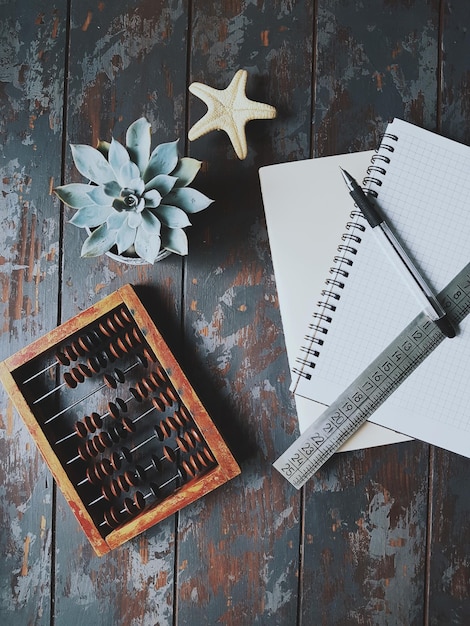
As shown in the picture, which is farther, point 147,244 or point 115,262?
point 115,262

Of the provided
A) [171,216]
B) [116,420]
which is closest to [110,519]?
[116,420]

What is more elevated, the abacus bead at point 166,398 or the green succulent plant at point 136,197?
the green succulent plant at point 136,197

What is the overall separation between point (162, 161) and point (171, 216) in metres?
0.06

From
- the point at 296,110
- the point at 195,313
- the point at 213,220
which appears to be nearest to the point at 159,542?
the point at 195,313

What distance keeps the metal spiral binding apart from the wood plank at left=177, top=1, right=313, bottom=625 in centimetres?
5

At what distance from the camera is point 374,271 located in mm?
795

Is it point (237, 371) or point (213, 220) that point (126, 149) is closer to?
point (213, 220)

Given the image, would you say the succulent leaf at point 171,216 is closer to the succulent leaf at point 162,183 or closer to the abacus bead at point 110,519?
the succulent leaf at point 162,183

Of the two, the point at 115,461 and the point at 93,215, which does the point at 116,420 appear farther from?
the point at 93,215

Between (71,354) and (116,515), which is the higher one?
(71,354)

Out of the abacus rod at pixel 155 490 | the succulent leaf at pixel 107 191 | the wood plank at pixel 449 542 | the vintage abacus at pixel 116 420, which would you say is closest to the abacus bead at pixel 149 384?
the vintage abacus at pixel 116 420

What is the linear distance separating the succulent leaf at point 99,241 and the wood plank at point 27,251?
4.7 inches

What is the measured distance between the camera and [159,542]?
84 centimetres

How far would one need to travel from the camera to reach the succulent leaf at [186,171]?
0.76 m
